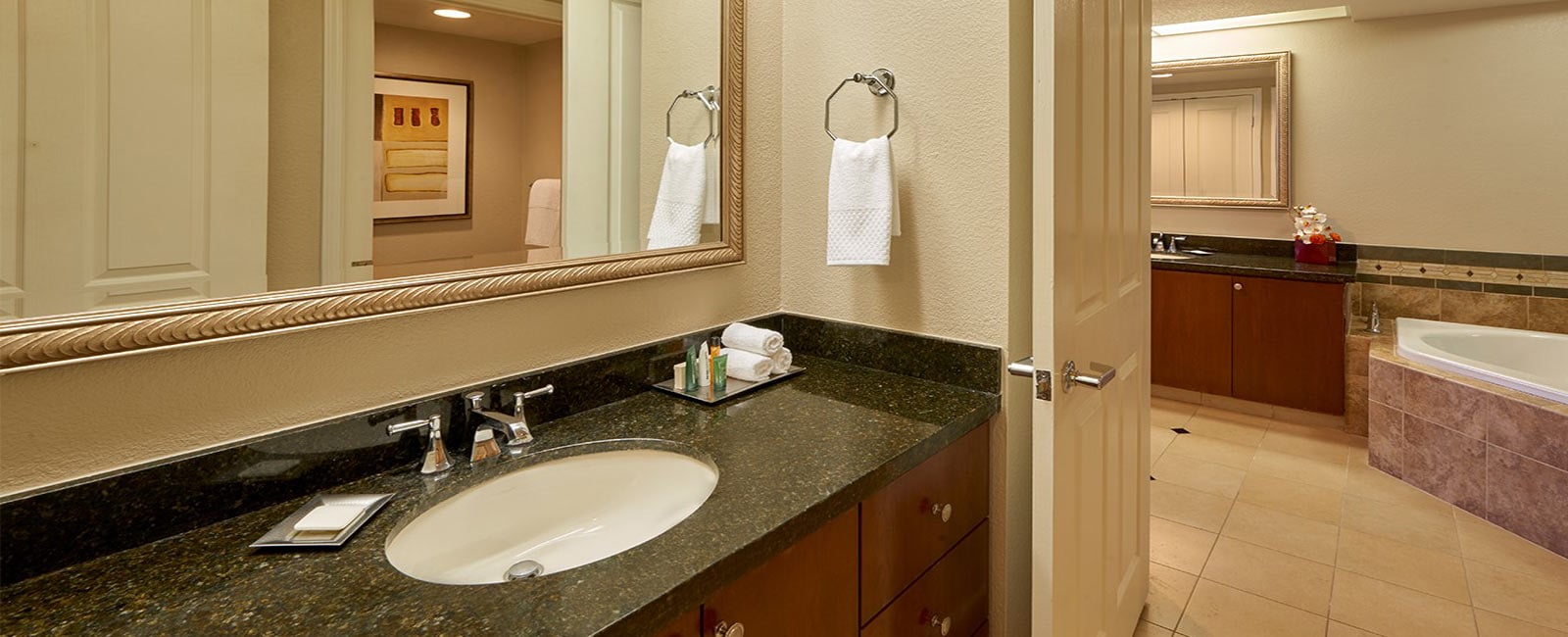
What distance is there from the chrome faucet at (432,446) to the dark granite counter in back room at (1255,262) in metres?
3.58

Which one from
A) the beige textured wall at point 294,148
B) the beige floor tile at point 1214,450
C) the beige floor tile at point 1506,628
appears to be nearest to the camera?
the beige textured wall at point 294,148

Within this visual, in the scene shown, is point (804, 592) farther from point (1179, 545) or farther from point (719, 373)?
point (1179, 545)

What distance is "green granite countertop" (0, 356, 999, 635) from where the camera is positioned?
0.79 meters

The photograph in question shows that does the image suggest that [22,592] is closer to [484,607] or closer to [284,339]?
[284,339]

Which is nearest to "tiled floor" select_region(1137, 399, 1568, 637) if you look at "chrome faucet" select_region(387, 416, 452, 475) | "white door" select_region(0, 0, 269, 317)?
"chrome faucet" select_region(387, 416, 452, 475)

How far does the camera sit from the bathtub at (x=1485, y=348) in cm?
310

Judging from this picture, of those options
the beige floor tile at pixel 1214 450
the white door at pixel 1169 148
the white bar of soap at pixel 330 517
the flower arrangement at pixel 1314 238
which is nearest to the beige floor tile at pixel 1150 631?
the beige floor tile at pixel 1214 450

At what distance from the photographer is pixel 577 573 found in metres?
0.89

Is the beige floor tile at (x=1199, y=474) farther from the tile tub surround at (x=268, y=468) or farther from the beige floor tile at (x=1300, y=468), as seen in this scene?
the tile tub surround at (x=268, y=468)

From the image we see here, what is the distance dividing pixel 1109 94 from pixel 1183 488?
2.23 meters

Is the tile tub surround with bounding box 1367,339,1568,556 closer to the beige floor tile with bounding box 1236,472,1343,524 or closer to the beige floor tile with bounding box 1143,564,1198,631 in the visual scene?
the beige floor tile with bounding box 1236,472,1343,524

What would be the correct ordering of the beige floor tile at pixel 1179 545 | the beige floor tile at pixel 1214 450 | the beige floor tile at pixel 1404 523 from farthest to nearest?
the beige floor tile at pixel 1214 450 < the beige floor tile at pixel 1404 523 < the beige floor tile at pixel 1179 545

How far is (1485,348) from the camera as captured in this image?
3402mm

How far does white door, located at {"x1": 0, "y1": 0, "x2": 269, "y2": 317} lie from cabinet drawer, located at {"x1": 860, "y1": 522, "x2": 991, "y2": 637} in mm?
1137
